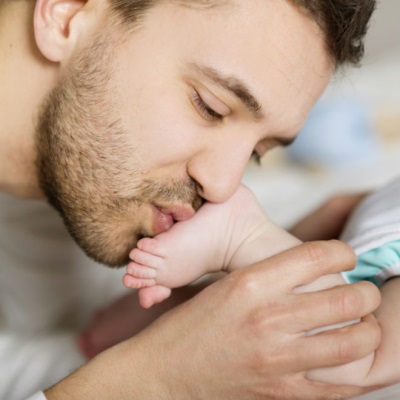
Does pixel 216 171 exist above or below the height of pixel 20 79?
below

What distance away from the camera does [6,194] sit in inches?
68.6

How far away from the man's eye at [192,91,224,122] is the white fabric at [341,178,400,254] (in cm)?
38

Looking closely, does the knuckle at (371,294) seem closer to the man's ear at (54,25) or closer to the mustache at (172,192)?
the mustache at (172,192)

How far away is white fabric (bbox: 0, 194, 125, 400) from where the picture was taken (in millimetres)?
1651

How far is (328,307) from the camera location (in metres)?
1.09

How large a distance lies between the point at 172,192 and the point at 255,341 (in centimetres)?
32

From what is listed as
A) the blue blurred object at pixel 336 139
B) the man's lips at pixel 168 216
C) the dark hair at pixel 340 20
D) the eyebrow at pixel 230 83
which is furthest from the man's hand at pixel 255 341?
the blue blurred object at pixel 336 139

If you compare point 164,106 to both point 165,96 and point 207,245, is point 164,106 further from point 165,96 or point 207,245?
point 207,245

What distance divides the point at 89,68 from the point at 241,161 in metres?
0.34

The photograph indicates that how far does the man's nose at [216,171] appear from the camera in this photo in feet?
4.04

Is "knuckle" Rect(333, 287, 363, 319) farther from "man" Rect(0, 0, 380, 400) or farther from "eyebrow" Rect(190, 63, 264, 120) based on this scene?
"eyebrow" Rect(190, 63, 264, 120)

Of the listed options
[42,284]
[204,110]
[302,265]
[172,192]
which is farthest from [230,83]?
[42,284]

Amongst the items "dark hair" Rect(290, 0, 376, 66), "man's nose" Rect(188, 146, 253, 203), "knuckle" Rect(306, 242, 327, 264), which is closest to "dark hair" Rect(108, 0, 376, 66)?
"dark hair" Rect(290, 0, 376, 66)

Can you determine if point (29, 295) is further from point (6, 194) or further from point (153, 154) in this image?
point (153, 154)
